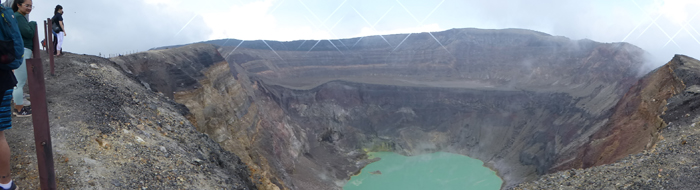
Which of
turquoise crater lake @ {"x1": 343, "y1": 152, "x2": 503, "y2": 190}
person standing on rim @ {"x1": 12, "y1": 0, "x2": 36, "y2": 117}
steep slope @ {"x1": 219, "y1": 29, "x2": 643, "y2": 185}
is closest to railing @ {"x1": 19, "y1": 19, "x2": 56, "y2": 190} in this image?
person standing on rim @ {"x1": 12, "y1": 0, "x2": 36, "y2": 117}

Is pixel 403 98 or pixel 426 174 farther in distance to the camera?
pixel 403 98

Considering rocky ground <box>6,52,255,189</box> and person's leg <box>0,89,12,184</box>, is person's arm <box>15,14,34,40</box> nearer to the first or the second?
person's leg <box>0,89,12,184</box>

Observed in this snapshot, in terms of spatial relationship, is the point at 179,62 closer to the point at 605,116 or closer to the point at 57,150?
the point at 57,150

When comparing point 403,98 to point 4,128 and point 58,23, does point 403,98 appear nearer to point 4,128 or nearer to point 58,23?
point 58,23

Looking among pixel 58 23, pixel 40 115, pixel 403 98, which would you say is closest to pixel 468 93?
pixel 403 98

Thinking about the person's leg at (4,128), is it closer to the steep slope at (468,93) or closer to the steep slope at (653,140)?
the steep slope at (653,140)

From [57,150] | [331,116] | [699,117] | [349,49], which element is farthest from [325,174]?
[349,49]

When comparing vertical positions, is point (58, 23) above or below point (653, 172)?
above
